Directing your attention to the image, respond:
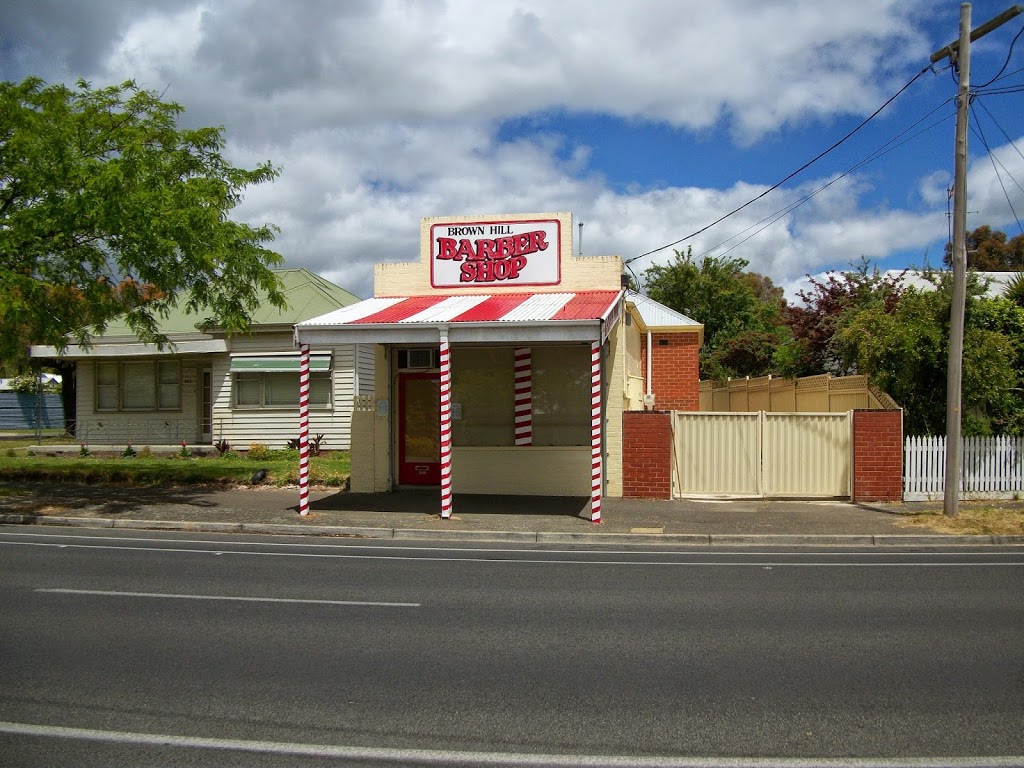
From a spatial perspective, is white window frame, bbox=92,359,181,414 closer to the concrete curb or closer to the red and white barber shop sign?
the red and white barber shop sign

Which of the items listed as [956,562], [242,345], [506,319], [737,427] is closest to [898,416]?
[737,427]

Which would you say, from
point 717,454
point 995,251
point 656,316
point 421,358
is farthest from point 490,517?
point 995,251

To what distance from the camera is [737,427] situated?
17000 millimetres

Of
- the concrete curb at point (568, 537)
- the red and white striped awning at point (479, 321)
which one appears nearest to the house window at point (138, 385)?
the red and white striped awning at point (479, 321)

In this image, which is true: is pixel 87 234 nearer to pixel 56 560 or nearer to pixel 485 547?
pixel 56 560

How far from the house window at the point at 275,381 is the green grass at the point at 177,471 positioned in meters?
A: 2.50

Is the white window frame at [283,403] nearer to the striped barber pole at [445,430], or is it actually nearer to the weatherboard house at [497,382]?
the weatherboard house at [497,382]

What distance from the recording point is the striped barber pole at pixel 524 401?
1769 cm

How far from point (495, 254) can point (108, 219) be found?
271 inches

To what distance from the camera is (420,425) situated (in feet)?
59.9

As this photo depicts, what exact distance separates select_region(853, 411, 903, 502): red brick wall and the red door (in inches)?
315

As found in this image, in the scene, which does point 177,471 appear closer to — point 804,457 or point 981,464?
point 804,457

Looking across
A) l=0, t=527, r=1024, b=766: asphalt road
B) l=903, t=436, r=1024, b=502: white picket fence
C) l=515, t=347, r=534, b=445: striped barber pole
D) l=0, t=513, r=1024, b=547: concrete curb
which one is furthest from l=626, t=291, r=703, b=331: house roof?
l=0, t=527, r=1024, b=766: asphalt road

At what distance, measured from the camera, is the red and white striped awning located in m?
14.4
